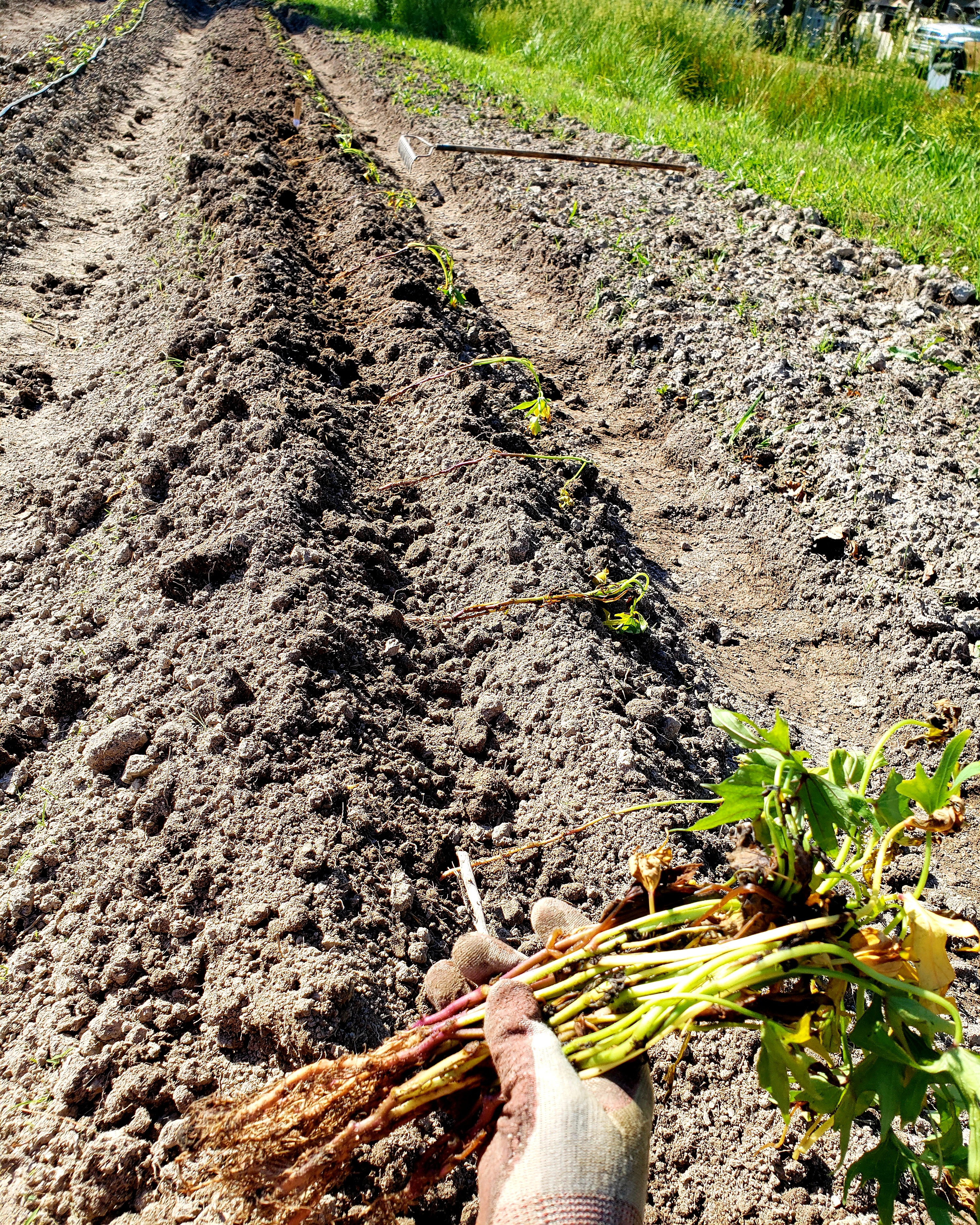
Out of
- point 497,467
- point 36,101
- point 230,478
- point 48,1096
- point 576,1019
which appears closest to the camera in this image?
point 576,1019

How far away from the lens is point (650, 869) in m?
1.50

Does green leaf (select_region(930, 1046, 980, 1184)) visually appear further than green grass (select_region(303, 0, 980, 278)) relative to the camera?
No

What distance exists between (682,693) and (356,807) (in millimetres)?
1290

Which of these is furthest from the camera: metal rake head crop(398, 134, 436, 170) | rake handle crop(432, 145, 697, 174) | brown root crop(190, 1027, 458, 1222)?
metal rake head crop(398, 134, 436, 170)

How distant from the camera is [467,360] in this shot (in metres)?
4.36

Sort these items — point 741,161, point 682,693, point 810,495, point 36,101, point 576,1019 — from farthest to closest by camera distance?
point 36,101 < point 741,161 < point 810,495 < point 682,693 < point 576,1019

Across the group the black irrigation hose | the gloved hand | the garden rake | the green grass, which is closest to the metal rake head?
the garden rake

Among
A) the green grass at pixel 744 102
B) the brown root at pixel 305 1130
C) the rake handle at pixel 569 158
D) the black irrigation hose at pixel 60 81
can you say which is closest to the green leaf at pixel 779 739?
the brown root at pixel 305 1130

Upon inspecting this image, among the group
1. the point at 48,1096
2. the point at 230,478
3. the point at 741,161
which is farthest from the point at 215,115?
the point at 48,1096

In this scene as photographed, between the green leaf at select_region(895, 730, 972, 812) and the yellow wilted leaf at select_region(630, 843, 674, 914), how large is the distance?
17.2 inches

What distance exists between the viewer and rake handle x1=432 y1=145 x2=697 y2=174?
652cm

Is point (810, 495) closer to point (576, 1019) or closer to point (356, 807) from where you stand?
point (356, 807)

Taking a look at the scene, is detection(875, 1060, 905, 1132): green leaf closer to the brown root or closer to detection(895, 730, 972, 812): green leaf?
detection(895, 730, 972, 812): green leaf

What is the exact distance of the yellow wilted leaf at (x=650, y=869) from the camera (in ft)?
4.90
